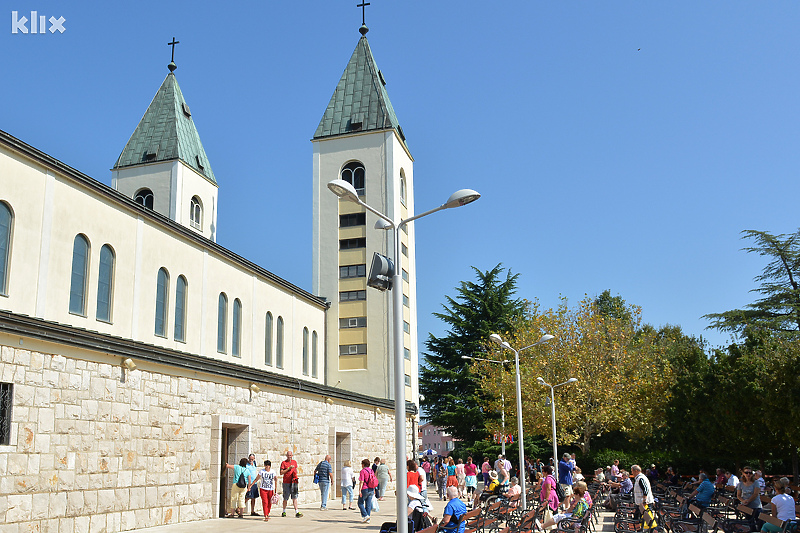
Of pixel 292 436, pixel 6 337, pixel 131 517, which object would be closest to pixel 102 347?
pixel 6 337

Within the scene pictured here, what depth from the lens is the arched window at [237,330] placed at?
30.2m

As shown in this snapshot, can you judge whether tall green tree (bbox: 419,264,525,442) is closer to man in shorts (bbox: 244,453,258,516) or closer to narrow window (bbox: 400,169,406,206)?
narrow window (bbox: 400,169,406,206)

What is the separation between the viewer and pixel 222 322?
2945 cm

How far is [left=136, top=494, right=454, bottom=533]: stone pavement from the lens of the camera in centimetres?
1703

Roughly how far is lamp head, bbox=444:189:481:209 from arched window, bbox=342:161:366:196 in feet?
103

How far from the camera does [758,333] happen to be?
34.1 m

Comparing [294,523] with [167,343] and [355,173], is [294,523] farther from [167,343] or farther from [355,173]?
[355,173]

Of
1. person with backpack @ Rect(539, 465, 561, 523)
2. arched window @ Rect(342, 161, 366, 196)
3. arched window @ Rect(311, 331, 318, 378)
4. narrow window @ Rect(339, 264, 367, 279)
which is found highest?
arched window @ Rect(342, 161, 366, 196)

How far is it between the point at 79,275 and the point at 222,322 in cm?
866

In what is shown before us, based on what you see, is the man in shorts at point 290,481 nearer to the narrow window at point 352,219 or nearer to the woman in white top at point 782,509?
the woman in white top at point 782,509

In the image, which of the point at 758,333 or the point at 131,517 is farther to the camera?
the point at 758,333

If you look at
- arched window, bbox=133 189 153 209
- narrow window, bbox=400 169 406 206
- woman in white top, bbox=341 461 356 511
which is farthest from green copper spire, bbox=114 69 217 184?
woman in white top, bbox=341 461 356 511

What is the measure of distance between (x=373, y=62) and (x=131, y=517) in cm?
3618

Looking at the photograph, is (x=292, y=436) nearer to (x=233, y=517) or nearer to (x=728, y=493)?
(x=233, y=517)
